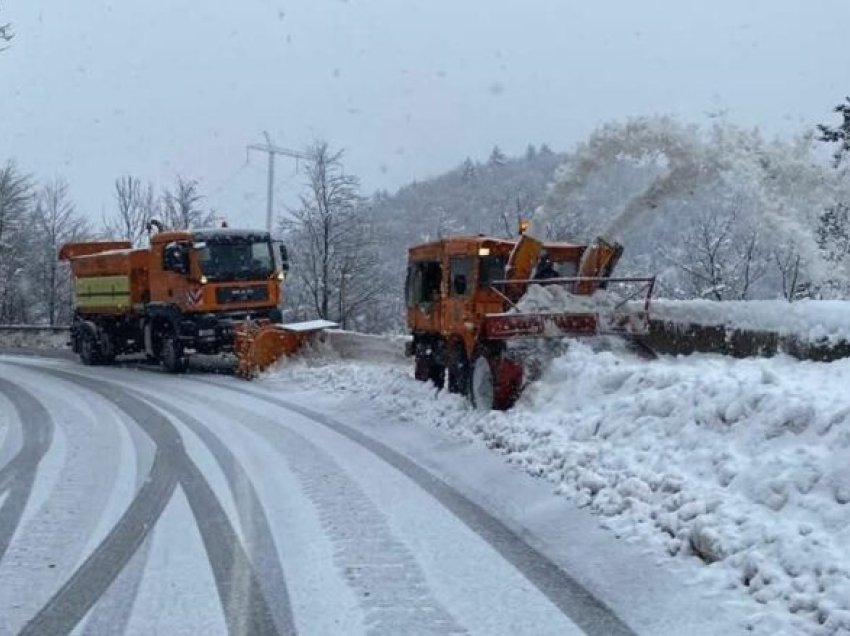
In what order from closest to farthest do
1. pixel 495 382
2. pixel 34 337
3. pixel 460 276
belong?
pixel 495 382
pixel 460 276
pixel 34 337

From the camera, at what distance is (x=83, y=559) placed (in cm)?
664

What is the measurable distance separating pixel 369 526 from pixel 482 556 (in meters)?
1.20

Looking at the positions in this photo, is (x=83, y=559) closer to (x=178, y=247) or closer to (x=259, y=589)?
(x=259, y=589)

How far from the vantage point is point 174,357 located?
2298 centimetres

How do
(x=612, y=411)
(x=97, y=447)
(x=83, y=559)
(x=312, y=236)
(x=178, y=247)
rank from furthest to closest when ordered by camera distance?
1. (x=312, y=236)
2. (x=178, y=247)
3. (x=97, y=447)
4. (x=612, y=411)
5. (x=83, y=559)

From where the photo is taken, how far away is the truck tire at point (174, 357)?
75.1 feet

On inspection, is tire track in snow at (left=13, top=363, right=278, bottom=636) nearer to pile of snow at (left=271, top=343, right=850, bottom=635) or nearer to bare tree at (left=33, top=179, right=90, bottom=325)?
pile of snow at (left=271, top=343, right=850, bottom=635)

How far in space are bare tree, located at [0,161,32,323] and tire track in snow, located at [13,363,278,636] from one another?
50981mm

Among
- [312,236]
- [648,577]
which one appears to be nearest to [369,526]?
[648,577]

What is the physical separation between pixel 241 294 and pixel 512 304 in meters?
11.2

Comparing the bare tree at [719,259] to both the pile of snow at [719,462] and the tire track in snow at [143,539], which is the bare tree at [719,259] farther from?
the tire track in snow at [143,539]

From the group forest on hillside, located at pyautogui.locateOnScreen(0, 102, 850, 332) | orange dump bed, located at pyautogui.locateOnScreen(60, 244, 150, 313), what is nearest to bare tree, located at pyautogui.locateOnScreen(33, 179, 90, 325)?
forest on hillside, located at pyautogui.locateOnScreen(0, 102, 850, 332)

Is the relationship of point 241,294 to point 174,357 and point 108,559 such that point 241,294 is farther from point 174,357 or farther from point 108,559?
point 108,559

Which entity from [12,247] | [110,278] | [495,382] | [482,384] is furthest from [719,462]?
[12,247]
